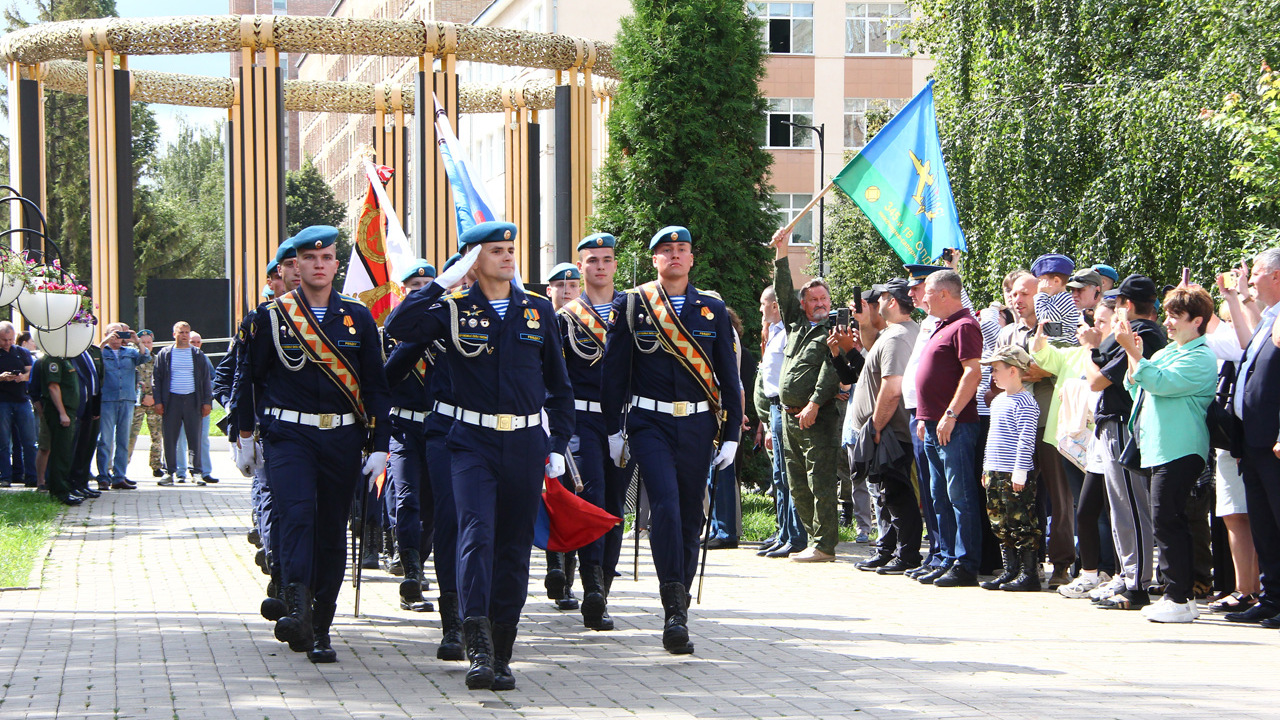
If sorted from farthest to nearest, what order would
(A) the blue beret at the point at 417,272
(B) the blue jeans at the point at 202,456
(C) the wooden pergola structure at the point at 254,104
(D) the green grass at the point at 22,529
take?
(C) the wooden pergola structure at the point at 254,104
(B) the blue jeans at the point at 202,456
(D) the green grass at the point at 22,529
(A) the blue beret at the point at 417,272

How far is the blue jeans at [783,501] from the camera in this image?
38.1ft

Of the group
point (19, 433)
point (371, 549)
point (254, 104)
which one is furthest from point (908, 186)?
point (254, 104)

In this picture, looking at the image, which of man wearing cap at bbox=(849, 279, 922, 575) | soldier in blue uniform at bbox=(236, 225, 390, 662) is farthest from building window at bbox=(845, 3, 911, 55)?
soldier in blue uniform at bbox=(236, 225, 390, 662)

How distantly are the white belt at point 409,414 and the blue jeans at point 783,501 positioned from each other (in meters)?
3.84

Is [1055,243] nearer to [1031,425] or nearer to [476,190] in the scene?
[1031,425]

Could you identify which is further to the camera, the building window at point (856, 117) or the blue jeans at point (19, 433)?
the building window at point (856, 117)

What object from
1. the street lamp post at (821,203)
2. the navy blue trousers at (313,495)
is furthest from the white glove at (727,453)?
the street lamp post at (821,203)

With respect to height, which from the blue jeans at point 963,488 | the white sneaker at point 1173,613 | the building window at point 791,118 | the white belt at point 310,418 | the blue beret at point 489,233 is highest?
the building window at point 791,118

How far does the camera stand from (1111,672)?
6531 mm

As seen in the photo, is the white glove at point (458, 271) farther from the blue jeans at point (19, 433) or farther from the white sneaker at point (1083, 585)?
the blue jeans at point (19, 433)

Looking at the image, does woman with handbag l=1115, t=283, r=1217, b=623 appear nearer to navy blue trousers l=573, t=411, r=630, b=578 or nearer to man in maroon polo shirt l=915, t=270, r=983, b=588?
man in maroon polo shirt l=915, t=270, r=983, b=588

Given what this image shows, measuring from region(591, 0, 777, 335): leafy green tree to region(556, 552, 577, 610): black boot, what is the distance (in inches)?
342

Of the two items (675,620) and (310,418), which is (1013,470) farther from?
(310,418)

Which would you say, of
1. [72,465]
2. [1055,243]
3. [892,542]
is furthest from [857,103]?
[892,542]
